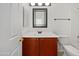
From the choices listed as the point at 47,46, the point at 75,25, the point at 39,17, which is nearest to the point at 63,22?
the point at 75,25

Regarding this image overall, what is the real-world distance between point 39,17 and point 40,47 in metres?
0.73

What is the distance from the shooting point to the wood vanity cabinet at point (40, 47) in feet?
6.89

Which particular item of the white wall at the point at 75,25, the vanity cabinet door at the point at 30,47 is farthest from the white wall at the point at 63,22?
the vanity cabinet door at the point at 30,47

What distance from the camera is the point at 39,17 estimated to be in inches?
103

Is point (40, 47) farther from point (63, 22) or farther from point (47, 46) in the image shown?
point (63, 22)

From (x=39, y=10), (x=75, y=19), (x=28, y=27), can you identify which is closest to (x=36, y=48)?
(x=28, y=27)

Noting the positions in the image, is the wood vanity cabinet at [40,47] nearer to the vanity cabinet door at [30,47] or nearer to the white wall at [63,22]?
the vanity cabinet door at [30,47]

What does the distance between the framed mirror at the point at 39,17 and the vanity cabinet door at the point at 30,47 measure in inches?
22.1

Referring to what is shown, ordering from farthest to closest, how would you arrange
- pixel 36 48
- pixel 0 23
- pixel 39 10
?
pixel 39 10 < pixel 36 48 < pixel 0 23

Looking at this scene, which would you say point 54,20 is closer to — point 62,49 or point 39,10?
point 39,10

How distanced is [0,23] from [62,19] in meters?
1.89

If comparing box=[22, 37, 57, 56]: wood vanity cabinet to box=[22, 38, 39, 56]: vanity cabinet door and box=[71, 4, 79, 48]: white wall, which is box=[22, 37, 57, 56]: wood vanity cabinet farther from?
box=[71, 4, 79, 48]: white wall

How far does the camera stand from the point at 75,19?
274 centimetres

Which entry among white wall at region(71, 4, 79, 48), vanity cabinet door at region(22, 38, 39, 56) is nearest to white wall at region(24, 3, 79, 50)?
white wall at region(71, 4, 79, 48)
